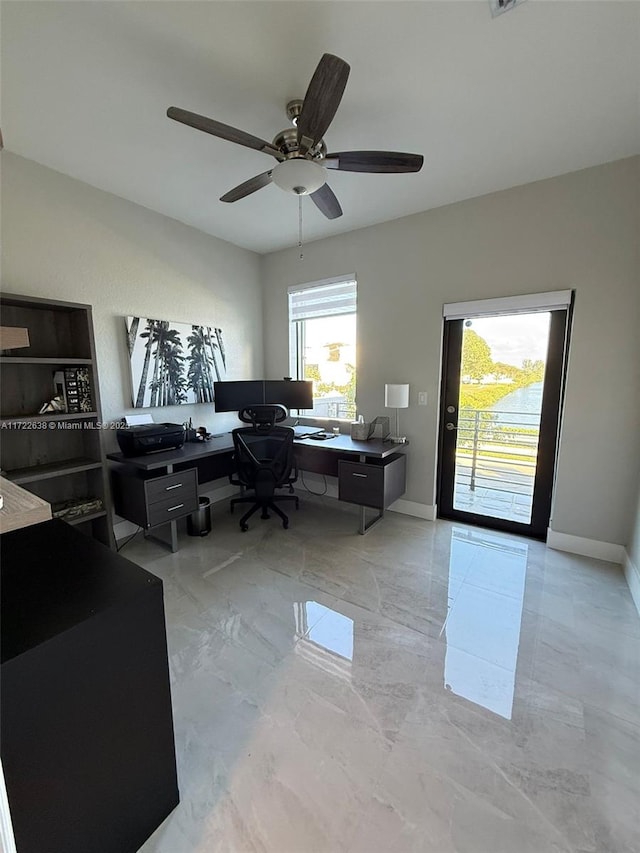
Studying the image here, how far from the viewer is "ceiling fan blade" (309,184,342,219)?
2.04 meters

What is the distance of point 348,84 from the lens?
1.65 m

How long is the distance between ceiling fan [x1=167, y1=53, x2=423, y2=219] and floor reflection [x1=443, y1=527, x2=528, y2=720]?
248 centimetres

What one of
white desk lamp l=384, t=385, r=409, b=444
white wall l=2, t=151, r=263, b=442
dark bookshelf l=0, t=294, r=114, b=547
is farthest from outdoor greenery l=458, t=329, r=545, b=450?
dark bookshelf l=0, t=294, r=114, b=547

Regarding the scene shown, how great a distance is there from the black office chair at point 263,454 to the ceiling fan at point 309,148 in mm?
1723

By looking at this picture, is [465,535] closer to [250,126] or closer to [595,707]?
[595,707]

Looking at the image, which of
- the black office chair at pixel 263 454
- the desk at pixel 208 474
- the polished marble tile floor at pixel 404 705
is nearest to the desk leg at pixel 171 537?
the desk at pixel 208 474

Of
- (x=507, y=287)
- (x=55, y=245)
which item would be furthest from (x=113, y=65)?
(x=507, y=287)

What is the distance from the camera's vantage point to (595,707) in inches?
57.9

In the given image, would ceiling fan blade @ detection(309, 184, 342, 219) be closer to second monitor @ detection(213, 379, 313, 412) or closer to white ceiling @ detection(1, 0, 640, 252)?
white ceiling @ detection(1, 0, 640, 252)

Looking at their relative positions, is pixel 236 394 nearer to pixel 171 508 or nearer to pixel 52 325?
pixel 171 508

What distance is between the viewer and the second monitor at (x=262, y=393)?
347cm

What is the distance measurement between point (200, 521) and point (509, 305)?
3.10 m

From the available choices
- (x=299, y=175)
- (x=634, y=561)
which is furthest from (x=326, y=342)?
(x=634, y=561)

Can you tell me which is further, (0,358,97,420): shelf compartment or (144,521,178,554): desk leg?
(144,521,178,554): desk leg
